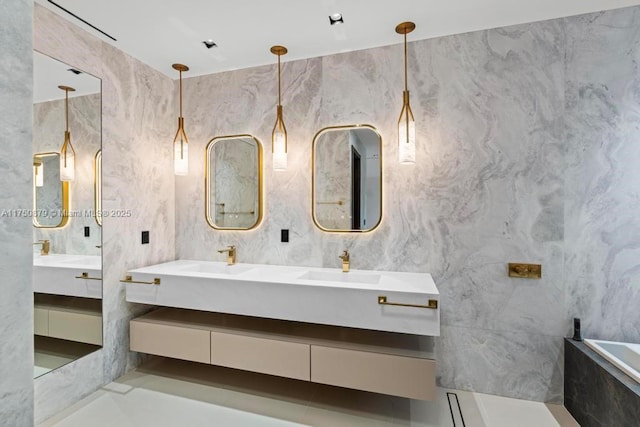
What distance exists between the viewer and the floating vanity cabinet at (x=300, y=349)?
74.7 inches

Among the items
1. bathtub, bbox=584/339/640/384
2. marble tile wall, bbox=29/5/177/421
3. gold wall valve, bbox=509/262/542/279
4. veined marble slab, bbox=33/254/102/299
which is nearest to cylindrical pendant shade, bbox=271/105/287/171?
marble tile wall, bbox=29/5/177/421

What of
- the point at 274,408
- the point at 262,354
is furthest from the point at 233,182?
the point at 274,408

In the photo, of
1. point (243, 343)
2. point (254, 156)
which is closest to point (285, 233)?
point (254, 156)

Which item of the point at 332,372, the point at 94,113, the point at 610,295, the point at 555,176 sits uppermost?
the point at 94,113

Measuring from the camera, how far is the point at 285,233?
2.64 metres

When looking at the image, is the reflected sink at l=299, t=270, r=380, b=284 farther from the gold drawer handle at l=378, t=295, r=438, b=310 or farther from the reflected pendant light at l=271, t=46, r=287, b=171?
the reflected pendant light at l=271, t=46, r=287, b=171

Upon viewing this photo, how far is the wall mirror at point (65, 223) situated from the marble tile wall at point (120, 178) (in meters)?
0.06

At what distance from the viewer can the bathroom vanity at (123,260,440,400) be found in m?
1.88

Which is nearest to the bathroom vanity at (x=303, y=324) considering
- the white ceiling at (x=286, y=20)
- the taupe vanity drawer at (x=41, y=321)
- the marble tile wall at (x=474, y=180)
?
the marble tile wall at (x=474, y=180)

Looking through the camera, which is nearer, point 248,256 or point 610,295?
point 610,295

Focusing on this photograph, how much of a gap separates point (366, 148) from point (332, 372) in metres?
1.58

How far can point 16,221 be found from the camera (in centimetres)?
48

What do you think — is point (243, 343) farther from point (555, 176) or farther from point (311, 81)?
point (555, 176)

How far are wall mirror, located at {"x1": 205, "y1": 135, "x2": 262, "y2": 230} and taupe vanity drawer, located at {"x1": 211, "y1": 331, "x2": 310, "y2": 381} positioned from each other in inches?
36.5
